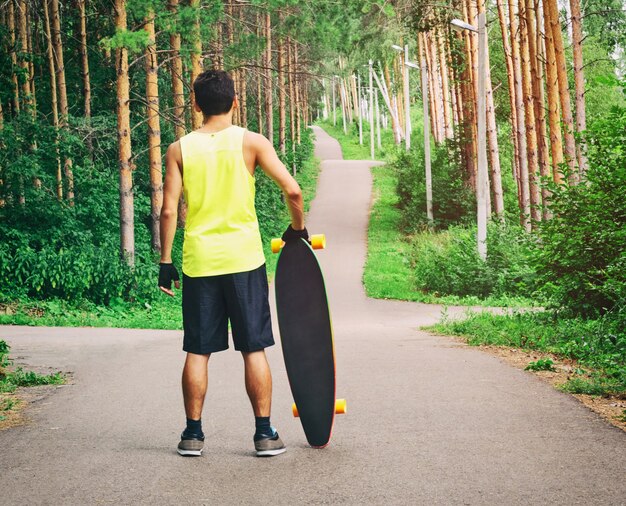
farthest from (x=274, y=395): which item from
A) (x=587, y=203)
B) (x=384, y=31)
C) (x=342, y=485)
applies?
(x=384, y=31)

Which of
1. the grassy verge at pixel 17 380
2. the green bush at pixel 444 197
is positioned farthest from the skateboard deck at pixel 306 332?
the green bush at pixel 444 197

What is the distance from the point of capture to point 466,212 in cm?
3838

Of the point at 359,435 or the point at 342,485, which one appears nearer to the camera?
the point at 342,485

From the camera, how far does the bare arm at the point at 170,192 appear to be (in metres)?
5.21

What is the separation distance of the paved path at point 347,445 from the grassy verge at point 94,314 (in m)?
7.71

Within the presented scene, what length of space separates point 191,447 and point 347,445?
0.88 metres

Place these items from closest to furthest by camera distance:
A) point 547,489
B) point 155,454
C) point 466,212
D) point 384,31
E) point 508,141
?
point 547,489 → point 155,454 → point 384,31 → point 466,212 → point 508,141

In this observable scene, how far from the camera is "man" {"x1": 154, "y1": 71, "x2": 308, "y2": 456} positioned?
17.0ft

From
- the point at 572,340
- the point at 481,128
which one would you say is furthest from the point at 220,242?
the point at 481,128

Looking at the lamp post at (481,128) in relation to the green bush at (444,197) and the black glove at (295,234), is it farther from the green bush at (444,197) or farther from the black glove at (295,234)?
the black glove at (295,234)

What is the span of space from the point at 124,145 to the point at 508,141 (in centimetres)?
2987

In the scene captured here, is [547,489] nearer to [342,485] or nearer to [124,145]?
[342,485]

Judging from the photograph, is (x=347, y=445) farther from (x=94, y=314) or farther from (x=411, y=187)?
(x=411, y=187)

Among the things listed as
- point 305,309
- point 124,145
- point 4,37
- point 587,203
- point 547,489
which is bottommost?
point 547,489
